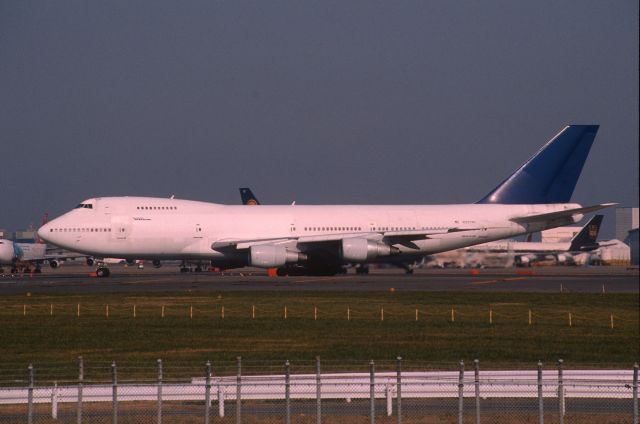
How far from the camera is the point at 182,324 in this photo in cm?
3866

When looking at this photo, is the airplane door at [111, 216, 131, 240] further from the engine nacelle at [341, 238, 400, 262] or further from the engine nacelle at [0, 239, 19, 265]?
the engine nacelle at [0, 239, 19, 265]

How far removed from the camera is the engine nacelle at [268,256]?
68.3 meters

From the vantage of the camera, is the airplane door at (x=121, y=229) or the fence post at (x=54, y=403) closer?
the fence post at (x=54, y=403)

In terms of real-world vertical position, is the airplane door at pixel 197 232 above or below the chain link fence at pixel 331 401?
above

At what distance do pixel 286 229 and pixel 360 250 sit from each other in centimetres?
746

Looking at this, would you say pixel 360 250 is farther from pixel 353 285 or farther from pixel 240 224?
pixel 240 224

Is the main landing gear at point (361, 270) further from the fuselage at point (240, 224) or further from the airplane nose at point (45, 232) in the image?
the airplane nose at point (45, 232)

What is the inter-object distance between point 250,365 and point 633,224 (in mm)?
34834

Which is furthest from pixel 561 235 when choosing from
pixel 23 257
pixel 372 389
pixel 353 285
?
pixel 372 389

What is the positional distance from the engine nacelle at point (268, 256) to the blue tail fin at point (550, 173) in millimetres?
19742

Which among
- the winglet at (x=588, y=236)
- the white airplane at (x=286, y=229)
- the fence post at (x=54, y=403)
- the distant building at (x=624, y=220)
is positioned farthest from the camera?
the winglet at (x=588, y=236)

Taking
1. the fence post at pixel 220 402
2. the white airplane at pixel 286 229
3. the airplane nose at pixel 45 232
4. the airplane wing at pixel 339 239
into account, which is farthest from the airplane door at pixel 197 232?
the fence post at pixel 220 402

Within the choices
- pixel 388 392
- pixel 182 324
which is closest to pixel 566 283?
pixel 182 324

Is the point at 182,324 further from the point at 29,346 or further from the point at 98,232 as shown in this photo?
the point at 98,232
